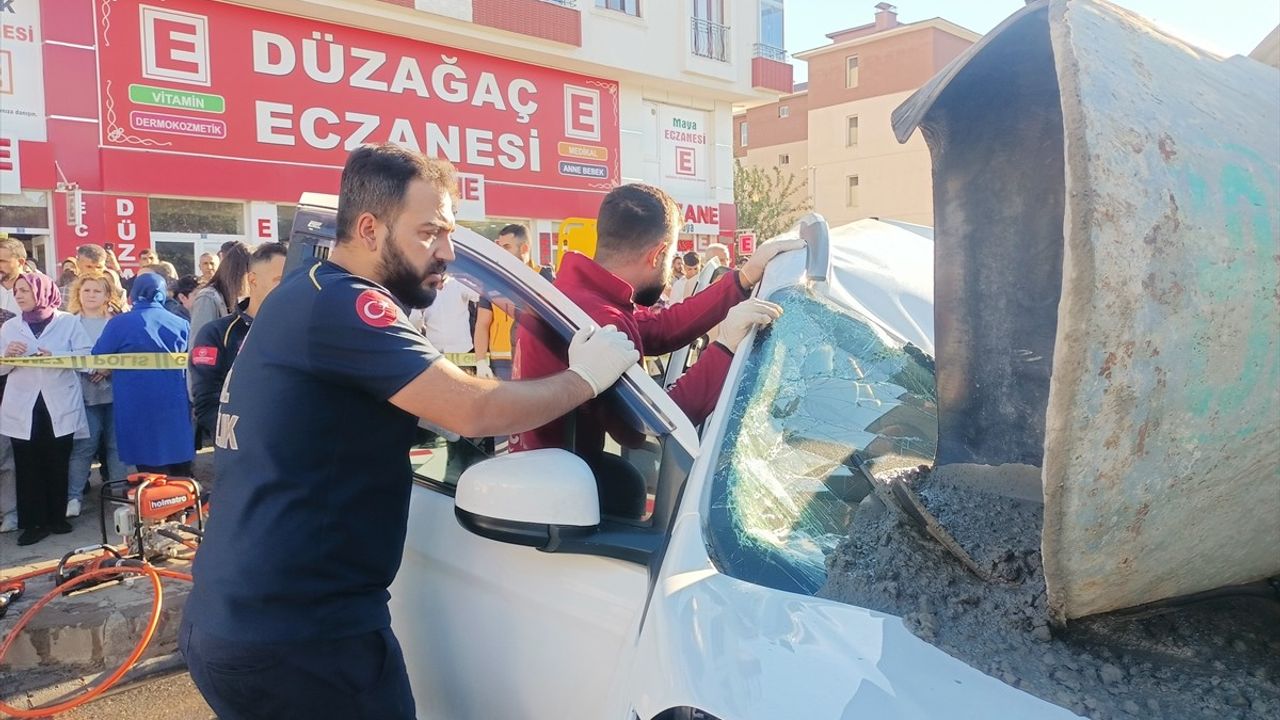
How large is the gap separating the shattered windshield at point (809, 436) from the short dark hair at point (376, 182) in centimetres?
82

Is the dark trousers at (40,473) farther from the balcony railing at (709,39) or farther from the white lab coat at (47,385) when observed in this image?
the balcony railing at (709,39)

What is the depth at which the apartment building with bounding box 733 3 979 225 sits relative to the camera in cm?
3759

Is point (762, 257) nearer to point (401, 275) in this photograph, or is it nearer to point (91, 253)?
point (401, 275)

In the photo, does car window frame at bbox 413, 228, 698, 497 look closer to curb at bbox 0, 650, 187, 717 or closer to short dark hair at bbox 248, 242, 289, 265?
short dark hair at bbox 248, 242, 289, 265

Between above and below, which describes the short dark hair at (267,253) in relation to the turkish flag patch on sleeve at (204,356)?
above

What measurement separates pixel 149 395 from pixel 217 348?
58.1 inches

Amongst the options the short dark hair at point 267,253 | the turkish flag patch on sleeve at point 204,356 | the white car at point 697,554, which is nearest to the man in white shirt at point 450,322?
the short dark hair at point 267,253

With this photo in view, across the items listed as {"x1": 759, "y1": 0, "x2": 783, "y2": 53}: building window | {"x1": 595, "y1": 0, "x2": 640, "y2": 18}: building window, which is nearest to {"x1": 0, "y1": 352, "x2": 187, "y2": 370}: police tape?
{"x1": 595, "y1": 0, "x2": 640, "y2": 18}: building window

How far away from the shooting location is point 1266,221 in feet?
3.59

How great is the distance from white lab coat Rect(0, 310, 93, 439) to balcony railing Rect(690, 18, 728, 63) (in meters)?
16.8

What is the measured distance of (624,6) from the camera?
19531 millimetres

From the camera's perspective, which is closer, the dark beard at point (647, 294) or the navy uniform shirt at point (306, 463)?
the navy uniform shirt at point (306, 463)

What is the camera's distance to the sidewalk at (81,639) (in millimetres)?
3738

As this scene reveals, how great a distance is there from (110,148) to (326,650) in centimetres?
1331
